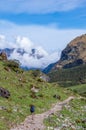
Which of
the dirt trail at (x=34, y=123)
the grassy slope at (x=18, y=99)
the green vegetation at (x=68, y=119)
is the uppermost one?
the grassy slope at (x=18, y=99)

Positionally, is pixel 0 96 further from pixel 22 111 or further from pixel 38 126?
pixel 38 126

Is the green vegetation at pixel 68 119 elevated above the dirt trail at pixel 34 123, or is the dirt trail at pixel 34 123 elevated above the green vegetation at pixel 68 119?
the dirt trail at pixel 34 123

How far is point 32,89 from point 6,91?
11.1 metres

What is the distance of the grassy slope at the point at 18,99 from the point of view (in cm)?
3931

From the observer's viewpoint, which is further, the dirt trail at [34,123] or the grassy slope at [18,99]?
the grassy slope at [18,99]

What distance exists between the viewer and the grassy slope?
39.3 m

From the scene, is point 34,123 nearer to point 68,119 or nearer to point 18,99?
point 68,119

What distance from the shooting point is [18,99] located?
163 ft

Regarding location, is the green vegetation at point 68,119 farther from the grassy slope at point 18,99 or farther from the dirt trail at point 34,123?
the grassy slope at point 18,99

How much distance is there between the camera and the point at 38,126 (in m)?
37.3

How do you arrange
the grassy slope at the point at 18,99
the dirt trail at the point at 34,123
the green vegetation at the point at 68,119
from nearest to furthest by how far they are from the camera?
the dirt trail at the point at 34,123
the green vegetation at the point at 68,119
the grassy slope at the point at 18,99

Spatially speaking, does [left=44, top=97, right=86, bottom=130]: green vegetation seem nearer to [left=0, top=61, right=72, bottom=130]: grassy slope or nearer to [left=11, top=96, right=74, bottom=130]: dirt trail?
[left=11, top=96, right=74, bottom=130]: dirt trail

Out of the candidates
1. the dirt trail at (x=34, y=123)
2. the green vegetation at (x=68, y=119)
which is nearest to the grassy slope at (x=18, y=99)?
the dirt trail at (x=34, y=123)

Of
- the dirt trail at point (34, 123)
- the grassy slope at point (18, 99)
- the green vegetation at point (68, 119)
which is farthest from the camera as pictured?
the grassy slope at point (18, 99)
